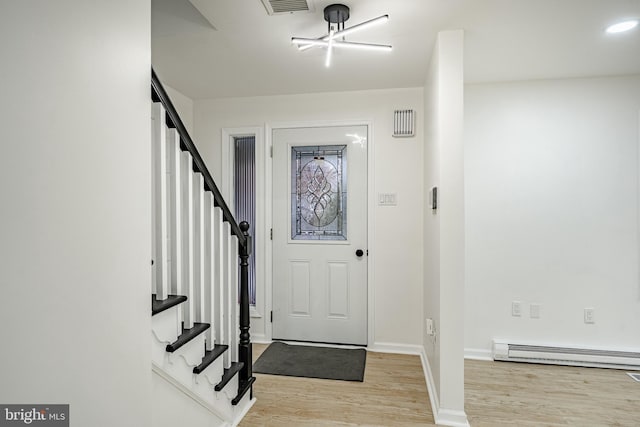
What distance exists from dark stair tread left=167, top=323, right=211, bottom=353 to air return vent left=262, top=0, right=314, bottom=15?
1.75 meters

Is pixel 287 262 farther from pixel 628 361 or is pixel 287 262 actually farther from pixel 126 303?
pixel 628 361

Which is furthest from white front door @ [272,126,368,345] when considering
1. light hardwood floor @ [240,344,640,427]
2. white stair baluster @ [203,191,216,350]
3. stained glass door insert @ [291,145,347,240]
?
white stair baluster @ [203,191,216,350]

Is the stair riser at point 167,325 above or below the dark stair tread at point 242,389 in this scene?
above

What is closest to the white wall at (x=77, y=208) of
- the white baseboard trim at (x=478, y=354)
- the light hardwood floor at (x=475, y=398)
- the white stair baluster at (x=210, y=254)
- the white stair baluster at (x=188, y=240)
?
the white stair baluster at (x=188, y=240)

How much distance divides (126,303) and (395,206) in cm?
281

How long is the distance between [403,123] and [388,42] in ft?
3.43

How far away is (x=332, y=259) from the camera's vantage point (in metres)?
3.65

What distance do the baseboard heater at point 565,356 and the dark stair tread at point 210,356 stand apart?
2482mm

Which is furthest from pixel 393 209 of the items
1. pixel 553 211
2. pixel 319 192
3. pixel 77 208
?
pixel 77 208

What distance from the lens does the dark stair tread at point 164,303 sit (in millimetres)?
1404

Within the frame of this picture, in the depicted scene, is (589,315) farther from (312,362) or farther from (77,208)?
(77,208)

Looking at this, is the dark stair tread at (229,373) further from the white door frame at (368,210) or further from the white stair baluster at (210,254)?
the white door frame at (368,210)

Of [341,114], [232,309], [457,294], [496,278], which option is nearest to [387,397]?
[457,294]

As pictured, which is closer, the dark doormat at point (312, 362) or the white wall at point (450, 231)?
the white wall at point (450, 231)
